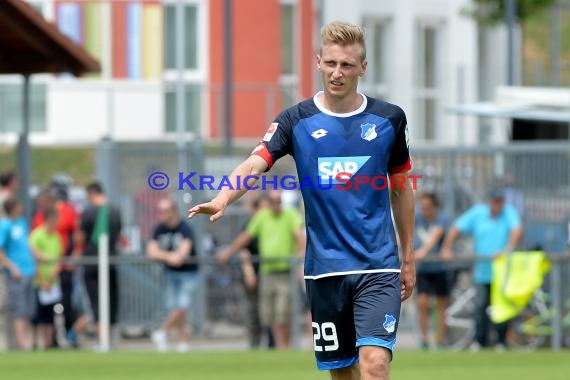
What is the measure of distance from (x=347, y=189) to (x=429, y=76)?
31100mm

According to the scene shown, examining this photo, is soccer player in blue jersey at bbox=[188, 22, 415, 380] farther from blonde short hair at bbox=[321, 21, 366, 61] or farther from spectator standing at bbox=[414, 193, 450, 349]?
spectator standing at bbox=[414, 193, 450, 349]

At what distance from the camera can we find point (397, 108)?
8.27 metres

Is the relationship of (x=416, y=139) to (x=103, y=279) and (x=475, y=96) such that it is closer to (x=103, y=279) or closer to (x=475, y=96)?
(x=475, y=96)

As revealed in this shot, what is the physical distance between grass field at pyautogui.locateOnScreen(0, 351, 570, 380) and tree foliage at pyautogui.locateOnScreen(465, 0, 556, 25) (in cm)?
1955

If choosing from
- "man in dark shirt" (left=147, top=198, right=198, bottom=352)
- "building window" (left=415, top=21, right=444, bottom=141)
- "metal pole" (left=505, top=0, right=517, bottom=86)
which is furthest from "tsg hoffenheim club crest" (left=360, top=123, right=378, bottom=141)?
"building window" (left=415, top=21, right=444, bottom=141)

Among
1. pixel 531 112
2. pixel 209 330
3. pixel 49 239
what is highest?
pixel 531 112

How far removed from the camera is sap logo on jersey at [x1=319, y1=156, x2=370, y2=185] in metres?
8.15

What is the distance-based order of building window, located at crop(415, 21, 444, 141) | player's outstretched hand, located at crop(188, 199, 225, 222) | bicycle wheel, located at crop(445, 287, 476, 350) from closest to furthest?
1. player's outstretched hand, located at crop(188, 199, 225, 222)
2. bicycle wheel, located at crop(445, 287, 476, 350)
3. building window, located at crop(415, 21, 444, 141)

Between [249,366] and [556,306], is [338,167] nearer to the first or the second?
[249,366]

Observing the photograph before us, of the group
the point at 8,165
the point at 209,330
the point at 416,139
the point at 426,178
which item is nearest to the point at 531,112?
the point at 426,178

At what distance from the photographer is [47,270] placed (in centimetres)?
1822

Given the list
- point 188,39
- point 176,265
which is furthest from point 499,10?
point 176,265

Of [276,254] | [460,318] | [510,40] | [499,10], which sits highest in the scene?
[499,10]

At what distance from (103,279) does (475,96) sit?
54.5 feet
